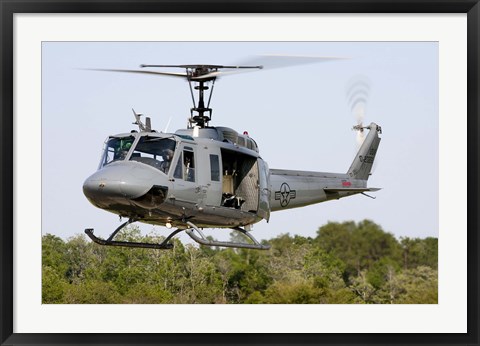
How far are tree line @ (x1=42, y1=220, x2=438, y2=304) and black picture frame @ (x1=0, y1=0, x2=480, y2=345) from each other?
10.8 m

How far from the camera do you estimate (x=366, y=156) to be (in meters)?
18.2

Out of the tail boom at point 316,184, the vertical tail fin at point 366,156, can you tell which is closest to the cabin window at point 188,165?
the tail boom at point 316,184

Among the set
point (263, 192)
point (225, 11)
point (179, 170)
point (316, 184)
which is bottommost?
point (263, 192)

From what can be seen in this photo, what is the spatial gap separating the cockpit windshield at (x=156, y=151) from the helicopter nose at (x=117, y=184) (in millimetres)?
257

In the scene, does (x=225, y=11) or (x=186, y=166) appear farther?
(x=186, y=166)

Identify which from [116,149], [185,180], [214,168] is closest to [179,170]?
[185,180]

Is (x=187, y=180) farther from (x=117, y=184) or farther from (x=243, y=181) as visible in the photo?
(x=243, y=181)

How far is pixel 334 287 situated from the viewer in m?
25.7

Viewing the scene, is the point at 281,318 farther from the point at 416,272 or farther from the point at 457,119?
the point at 416,272

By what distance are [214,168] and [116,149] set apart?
131 cm

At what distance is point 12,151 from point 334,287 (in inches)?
645

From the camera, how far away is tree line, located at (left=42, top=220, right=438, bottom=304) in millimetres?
23469

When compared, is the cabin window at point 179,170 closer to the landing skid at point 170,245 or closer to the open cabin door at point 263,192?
the landing skid at point 170,245

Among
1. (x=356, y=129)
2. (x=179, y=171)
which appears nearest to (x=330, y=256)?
(x=356, y=129)
